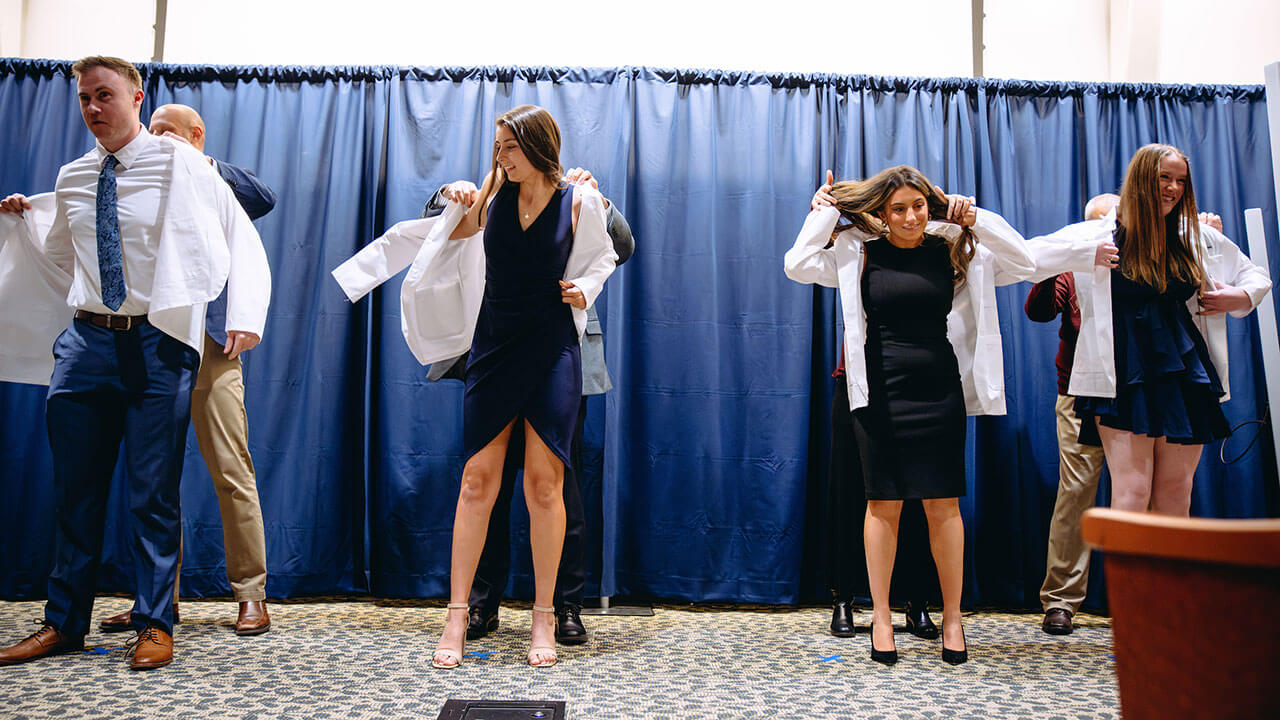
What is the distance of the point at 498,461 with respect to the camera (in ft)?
7.59

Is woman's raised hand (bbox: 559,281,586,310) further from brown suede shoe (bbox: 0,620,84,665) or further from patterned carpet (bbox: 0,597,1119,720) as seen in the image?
brown suede shoe (bbox: 0,620,84,665)

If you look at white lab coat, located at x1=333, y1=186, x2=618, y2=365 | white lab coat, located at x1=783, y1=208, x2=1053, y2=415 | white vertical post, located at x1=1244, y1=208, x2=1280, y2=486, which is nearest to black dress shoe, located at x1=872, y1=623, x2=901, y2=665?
white lab coat, located at x1=783, y1=208, x2=1053, y2=415

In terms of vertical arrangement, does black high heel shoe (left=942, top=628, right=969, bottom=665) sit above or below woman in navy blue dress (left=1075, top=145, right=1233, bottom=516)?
below

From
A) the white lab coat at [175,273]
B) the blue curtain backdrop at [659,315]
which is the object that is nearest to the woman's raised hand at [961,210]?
the blue curtain backdrop at [659,315]

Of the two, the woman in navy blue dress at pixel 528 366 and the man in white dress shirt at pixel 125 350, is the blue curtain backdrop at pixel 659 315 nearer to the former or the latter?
the woman in navy blue dress at pixel 528 366

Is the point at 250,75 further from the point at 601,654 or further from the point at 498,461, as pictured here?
the point at 601,654

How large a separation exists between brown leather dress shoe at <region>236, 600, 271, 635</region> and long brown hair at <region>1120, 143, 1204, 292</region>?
2844 millimetres

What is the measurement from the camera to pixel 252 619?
252 cm

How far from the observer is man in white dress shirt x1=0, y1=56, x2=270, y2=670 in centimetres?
215

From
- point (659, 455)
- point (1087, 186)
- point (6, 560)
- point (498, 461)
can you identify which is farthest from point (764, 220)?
point (6, 560)

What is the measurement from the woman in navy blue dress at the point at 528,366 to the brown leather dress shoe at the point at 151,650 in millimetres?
710

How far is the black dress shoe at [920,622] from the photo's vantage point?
268 centimetres

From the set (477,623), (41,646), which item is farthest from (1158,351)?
(41,646)

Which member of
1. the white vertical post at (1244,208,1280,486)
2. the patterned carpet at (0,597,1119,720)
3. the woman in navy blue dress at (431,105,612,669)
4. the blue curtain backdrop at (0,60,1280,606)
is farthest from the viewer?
the blue curtain backdrop at (0,60,1280,606)
